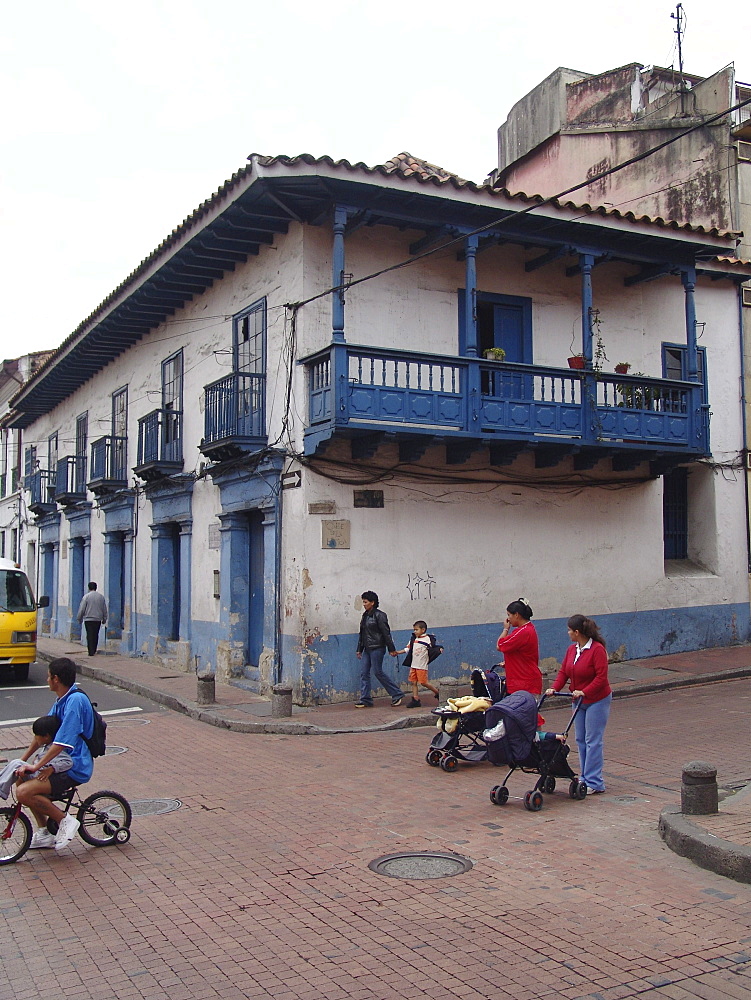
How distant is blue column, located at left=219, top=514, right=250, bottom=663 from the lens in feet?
49.3

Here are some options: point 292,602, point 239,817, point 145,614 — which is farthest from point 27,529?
point 239,817

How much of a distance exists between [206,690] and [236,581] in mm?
2553

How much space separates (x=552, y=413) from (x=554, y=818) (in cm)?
754

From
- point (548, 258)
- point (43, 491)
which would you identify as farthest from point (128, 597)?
point (548, 258)

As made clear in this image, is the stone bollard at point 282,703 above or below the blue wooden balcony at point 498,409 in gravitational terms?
below

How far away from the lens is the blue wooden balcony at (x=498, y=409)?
40.1ft

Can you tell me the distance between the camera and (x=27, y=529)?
106ft

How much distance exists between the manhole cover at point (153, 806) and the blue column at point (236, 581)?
6.93 meters

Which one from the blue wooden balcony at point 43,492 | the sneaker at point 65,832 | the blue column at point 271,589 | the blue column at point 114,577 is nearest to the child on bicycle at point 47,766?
the sneaker at point 65,832

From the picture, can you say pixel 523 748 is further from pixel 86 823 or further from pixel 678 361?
pixel 678 361

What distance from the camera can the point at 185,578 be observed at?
17.5 meters

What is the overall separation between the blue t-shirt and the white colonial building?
6.11 m

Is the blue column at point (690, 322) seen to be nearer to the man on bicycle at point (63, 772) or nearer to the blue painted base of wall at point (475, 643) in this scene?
the blue painted base of wall at point (475, 643)

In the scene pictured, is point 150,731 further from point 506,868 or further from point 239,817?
point 506,868
